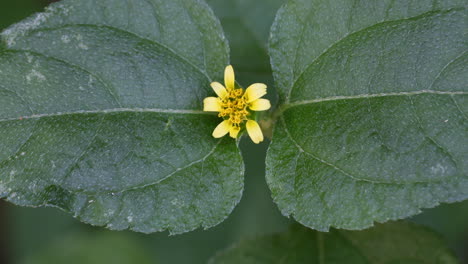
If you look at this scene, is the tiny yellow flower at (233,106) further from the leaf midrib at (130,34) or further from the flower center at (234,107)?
the leaf midrib at (130,34)

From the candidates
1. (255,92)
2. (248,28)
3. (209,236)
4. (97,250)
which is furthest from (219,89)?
(97,250)

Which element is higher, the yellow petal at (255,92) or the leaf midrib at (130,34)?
the leaf midrib at (130,34)

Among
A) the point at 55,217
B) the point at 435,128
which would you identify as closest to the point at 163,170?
the point at 435,128

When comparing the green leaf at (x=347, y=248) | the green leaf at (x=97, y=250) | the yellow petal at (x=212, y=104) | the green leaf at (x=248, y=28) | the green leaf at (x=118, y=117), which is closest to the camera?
the green leaf at (x=118, y=117)

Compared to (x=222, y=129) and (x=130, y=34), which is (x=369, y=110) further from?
(x=130, y=34)

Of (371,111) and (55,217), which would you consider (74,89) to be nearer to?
(371,111)

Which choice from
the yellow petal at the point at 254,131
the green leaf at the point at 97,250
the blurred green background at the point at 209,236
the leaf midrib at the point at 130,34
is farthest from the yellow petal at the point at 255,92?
the green leaf at the point at 97,250

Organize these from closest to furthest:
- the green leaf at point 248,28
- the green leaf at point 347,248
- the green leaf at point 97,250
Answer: the green leaf at point 347,248
the green leaf at point 248,28
the green leaf at point 97,250
